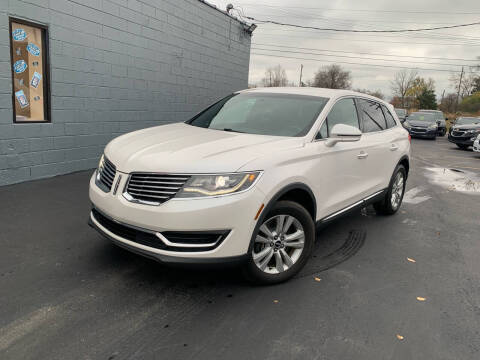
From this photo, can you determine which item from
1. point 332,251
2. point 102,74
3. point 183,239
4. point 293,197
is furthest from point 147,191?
point 102,74

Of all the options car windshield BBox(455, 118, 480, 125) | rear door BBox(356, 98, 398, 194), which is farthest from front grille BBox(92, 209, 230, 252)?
car windshield BBox(455, 118, 480, 125)

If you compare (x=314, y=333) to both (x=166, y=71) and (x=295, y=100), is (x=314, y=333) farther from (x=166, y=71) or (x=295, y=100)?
(x=166, y=71)

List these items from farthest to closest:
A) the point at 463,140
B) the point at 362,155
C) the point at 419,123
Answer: the point at 419,123
the point at 463,140
the point at 362,155

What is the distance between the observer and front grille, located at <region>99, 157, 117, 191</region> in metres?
3.38

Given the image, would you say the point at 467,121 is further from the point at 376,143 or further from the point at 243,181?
the point at 243,181

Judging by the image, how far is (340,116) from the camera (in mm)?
4352

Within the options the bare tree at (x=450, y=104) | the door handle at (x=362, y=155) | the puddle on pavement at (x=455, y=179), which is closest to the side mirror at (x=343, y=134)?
the door handle at (x=362, y=155)

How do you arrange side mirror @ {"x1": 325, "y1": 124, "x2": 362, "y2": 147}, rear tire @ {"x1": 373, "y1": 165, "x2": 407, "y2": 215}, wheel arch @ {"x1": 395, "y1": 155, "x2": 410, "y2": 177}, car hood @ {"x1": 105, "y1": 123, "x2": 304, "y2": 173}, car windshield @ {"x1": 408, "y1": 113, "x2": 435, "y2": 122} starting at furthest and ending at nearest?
car windshield @ {"x1": 408, "y1": 113, "x2": 435, "y2": 122}, wheel arch @ {"x1": 395, "y1": 155, "x2": 410, "y2": 177}, rear tire @ {"x1": 373, "y1": 165, "x2": 407, "y2": 215}, side mirror @ {"x1": 325, "y1": 124, "x2": 362, "y2": 147}, car hood @ {"x1": 105, "y1": 123, "x2": 304, "y2": 173}

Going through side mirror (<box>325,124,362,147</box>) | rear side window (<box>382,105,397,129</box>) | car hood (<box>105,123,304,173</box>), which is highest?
rear side window (<box>382,105,397,129</box>)

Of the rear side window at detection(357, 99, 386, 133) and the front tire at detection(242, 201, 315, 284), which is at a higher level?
the rear side window at detection(357, 99, 386, 133)

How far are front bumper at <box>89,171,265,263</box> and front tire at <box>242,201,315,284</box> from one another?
157mm

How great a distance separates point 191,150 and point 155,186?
446mm

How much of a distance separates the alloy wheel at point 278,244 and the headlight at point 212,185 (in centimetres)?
49

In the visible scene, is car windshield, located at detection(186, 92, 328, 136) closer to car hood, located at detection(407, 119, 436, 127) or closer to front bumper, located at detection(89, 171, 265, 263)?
front bumper, located at detection(89, 171, 265, 263)
